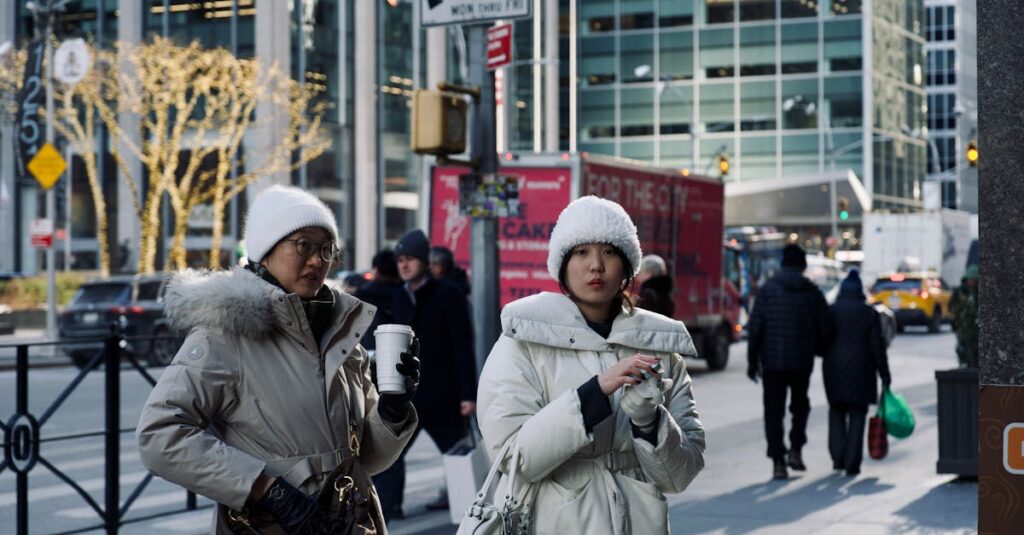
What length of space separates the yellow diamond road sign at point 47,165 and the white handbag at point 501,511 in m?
28.2

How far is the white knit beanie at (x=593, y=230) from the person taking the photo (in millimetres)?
3998

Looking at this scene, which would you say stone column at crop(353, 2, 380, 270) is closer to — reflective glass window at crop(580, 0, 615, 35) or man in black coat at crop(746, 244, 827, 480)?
reflective glass window at crop(580, 0, 615, 35)

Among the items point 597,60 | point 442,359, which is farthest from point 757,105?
point 442,359

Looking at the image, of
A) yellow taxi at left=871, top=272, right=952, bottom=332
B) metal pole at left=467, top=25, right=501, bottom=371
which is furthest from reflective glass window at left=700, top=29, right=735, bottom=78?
metal pole at left=467, top=25, right=501, bottom=371

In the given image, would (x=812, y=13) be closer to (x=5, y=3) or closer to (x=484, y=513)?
(x=5, y=3)

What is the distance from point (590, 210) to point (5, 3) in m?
47.8

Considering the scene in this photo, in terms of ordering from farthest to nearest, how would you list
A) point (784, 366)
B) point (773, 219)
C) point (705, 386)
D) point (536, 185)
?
point (773, 219) < point (705, 386) < point (536, 185) < point (784, 366)

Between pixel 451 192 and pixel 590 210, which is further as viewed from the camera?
pixel 451 192

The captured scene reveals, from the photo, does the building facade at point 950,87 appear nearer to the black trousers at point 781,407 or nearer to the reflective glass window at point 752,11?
the reflective glass window at point 752,11

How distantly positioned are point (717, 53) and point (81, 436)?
63008mm

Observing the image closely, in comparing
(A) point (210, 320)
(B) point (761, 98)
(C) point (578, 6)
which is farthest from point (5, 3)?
(A) point (210, 320)

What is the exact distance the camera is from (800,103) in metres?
68.4

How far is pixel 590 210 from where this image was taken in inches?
159

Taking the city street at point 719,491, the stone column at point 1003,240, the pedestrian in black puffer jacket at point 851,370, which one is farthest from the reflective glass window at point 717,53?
the stone column at point 1003,240
